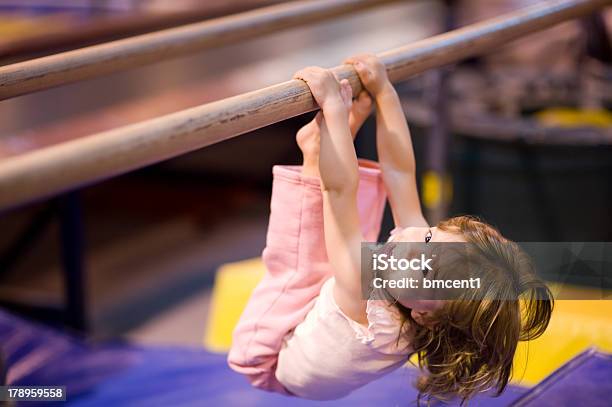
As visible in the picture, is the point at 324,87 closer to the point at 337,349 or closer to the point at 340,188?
the point at 340,188

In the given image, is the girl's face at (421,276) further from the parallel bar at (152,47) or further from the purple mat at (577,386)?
the parallel bar at (152,47)

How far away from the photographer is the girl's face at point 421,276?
0.98m

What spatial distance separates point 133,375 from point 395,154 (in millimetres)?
969

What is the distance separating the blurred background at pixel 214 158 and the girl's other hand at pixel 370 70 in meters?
0.83

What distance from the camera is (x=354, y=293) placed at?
102cm

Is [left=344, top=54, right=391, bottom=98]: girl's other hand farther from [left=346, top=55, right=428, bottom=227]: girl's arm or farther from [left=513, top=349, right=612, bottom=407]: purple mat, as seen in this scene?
[left=513, top=349, right=612, bottom=407]: purple mat

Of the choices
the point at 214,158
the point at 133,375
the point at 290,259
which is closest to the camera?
the point at 290,259

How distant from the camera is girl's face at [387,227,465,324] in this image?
978 millimetres

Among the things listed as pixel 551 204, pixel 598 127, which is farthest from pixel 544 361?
pixel 598 127

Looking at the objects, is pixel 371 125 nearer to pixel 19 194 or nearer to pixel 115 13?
pixel 115 13

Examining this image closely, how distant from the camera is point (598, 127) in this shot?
2791mm

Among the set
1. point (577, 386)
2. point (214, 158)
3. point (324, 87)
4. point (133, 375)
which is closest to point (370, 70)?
point (324, 87)

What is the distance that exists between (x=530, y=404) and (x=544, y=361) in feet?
1.63

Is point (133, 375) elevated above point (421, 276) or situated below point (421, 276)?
below
